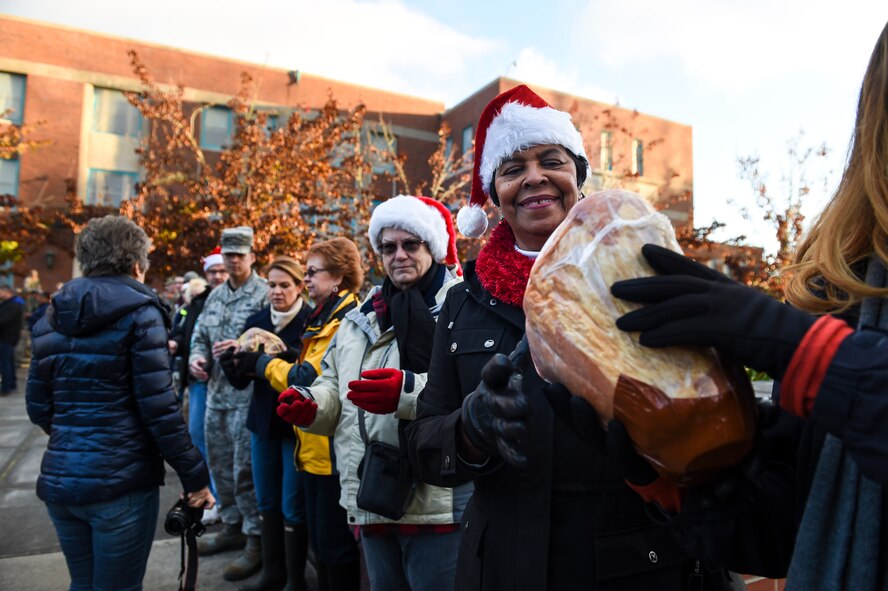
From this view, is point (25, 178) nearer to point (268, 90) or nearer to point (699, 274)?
point (268, 90)

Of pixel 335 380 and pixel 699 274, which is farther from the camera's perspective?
pixel 335 380

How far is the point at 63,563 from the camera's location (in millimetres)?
4230

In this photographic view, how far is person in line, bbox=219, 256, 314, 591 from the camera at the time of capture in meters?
3.67

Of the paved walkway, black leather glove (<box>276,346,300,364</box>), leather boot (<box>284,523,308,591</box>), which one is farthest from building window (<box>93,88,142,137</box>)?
leather boot (<box>284,523,308,591</box>)

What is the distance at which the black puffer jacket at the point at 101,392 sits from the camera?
8.33 feet

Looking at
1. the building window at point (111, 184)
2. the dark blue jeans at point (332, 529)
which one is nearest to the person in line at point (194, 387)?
the dark blue jeans at point (332, 529)

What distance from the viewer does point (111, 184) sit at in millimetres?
21000

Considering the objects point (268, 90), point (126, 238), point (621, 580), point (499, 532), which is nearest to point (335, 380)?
point (126, 238)

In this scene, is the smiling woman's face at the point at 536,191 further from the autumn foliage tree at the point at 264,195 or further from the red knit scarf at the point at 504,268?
the autumn foliage tree at the point at 264,195

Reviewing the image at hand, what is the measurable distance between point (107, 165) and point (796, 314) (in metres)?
24.3

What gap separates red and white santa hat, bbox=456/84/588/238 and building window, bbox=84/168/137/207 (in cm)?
2208

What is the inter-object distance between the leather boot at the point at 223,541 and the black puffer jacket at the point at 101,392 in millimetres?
2096

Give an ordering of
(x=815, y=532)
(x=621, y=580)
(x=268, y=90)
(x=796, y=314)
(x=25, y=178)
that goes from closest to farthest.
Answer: (x=796, y=314) < (x=815, y=532) < (x=621, y=580) < (x=25, y=178) < (x=268, y=90)

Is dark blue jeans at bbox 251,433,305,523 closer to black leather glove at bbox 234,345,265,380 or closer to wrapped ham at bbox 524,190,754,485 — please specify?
black leather glove at bbox 234,345,265,380
